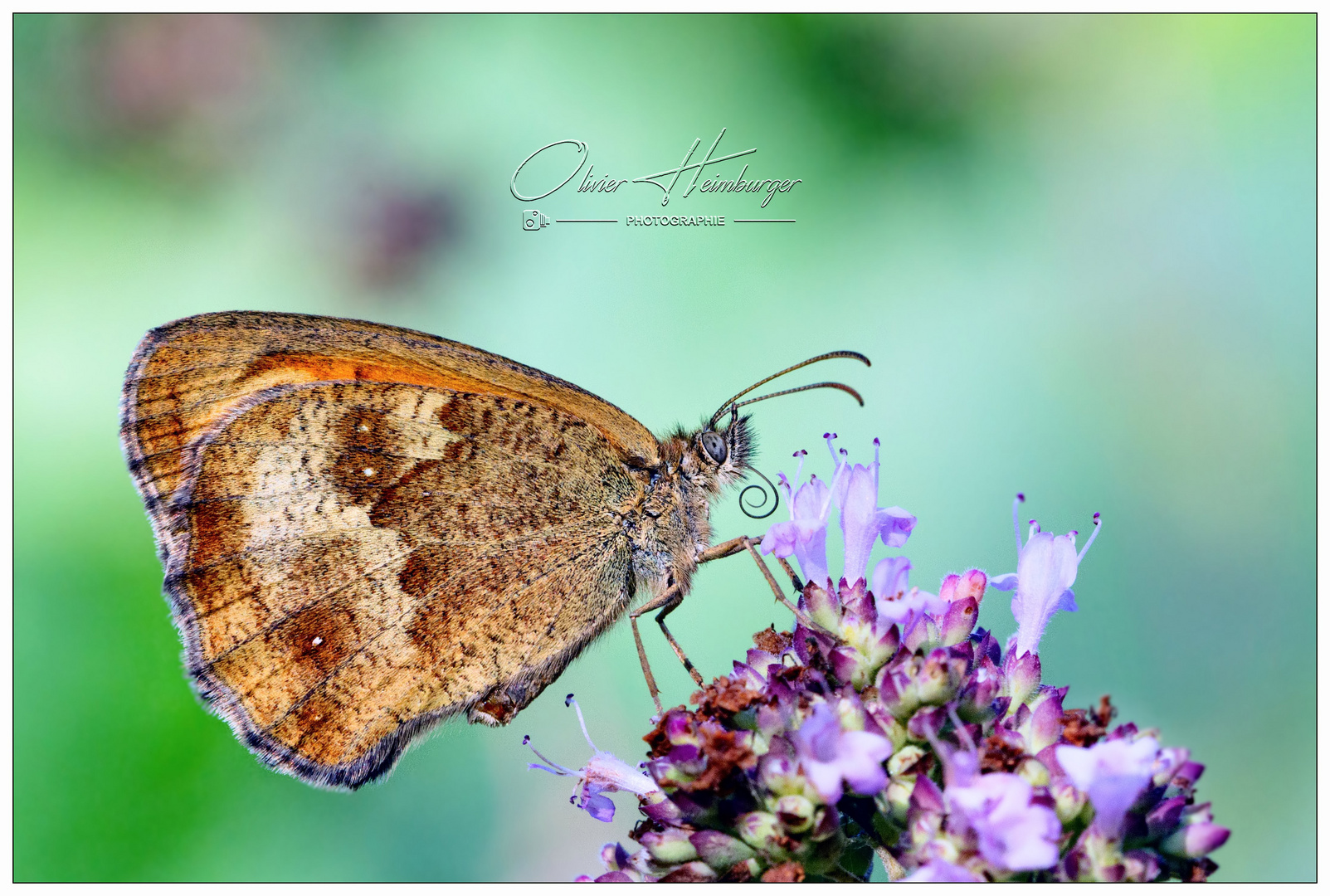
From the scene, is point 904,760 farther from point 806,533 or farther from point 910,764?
point 806,533

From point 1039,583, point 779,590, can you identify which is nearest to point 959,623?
point 1039,583

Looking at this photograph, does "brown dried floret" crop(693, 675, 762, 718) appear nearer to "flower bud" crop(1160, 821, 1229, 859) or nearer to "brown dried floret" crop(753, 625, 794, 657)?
"brown dried floret" crop(753, 625, 794, 657)

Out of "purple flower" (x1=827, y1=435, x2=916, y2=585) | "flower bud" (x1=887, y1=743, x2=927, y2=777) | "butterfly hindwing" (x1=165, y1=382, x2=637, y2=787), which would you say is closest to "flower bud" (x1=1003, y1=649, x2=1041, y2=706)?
"flower bud" (x1=887, y1=743, x2=927, y2=777)

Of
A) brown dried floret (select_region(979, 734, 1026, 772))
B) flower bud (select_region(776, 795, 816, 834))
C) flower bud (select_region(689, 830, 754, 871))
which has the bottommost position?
flower bud (select_region(689, 830, 754, 871))

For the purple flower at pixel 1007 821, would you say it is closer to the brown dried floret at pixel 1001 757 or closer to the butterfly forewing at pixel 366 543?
the brown dried floret at pixel 1001 757

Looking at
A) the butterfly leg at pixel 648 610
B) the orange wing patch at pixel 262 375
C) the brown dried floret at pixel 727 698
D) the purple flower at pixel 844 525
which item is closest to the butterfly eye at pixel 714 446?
the orange wing patch at pixel 262 375

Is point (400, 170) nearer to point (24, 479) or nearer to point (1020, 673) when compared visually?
point (24, 479)
